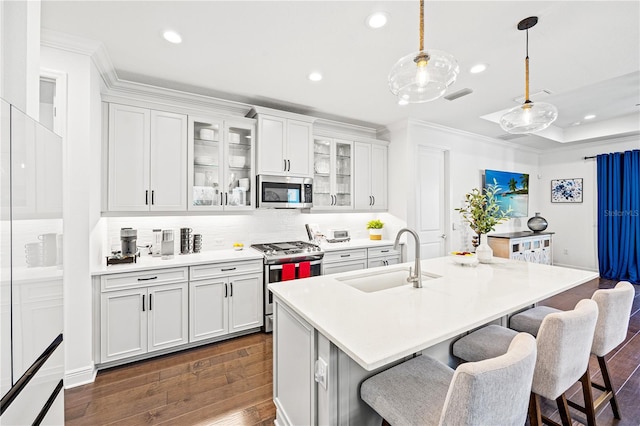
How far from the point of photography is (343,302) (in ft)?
5.22

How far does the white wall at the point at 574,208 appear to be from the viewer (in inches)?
227

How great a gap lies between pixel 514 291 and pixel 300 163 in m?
2.73

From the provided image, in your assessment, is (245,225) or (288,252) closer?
(288,252)

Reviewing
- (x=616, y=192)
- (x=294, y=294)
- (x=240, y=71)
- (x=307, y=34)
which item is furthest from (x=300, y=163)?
(x=616, y=192)

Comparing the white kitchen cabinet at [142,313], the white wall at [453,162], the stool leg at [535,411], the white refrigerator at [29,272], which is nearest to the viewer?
the white refrigerator at [29,272]

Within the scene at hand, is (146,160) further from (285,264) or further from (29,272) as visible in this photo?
(29,272)

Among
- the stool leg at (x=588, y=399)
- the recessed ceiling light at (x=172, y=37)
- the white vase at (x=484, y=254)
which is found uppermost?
the recessed ceiling light at (x=172, y=37)

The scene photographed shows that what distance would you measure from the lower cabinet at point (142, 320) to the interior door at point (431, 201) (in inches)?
135

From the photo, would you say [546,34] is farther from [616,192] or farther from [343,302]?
[616,192]

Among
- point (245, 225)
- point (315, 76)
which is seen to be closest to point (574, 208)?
point (315, 76)

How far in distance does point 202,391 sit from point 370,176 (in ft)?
11.3

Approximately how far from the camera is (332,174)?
4.14 metres

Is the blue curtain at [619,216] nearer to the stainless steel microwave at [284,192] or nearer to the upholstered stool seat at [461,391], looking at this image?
the stainless steel microwave at [284,192]

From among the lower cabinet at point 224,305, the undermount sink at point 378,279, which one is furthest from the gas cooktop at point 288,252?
the undermount sink at point 378,279
